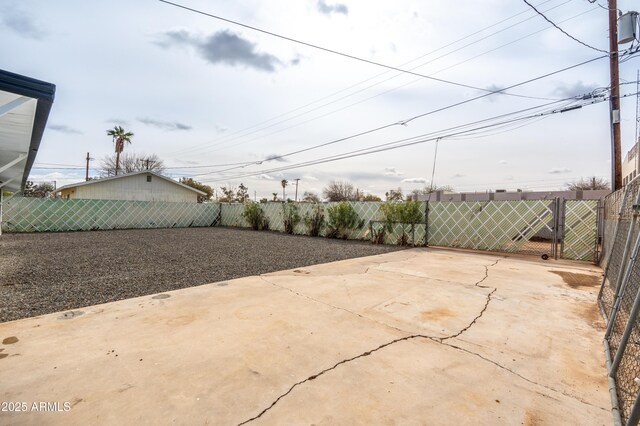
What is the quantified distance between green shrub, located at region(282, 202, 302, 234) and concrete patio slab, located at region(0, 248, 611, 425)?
381 inches

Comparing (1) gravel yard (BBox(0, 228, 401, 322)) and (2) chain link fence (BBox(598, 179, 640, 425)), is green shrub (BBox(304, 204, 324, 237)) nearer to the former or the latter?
(1) gravel yard (BBox(0, 228, 401, 322))

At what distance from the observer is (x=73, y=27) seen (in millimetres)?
4578

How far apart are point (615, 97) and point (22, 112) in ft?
35.7

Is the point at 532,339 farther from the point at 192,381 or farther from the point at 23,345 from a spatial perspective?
the point at 23,345

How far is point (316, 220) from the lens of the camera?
1249 centimetres

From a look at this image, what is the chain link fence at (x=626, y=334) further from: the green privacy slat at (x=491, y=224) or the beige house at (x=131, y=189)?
the beige house at (x=131, y=189)

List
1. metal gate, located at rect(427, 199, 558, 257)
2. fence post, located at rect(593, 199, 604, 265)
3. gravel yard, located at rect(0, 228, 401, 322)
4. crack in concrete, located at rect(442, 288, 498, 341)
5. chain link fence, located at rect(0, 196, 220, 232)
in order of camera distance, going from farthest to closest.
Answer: chain link fence, located at rect(0, 196, 220, 232) → metal gate, located at rect(427, 199, 558, 257) → fence post, located at rect(593, 199, 604, 265) → gravel yard, located at rect(0, 228, 401, 322) → crack in concrete, located at rect(442, 288, 498, 341)

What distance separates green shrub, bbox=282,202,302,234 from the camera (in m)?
13.4

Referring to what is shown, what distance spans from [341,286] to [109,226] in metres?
14.8

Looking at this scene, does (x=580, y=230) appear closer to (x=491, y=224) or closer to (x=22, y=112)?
(x=491, y=224)

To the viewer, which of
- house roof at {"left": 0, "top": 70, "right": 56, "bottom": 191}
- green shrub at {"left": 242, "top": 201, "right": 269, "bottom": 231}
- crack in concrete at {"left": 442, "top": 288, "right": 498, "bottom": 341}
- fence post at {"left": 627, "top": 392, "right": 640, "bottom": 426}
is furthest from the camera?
green shrub at {"left": 242, "top": 201, "right": 269, "bottom": 231}

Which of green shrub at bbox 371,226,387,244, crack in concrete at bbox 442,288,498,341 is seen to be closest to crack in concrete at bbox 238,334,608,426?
crack in concrete at bbox 442,288,498,341

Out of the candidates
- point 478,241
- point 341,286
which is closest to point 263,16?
point 341,286

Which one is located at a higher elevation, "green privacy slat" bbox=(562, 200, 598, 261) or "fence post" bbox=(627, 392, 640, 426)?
"green privacy slat" bbox=(562, 200, 598, 261)
